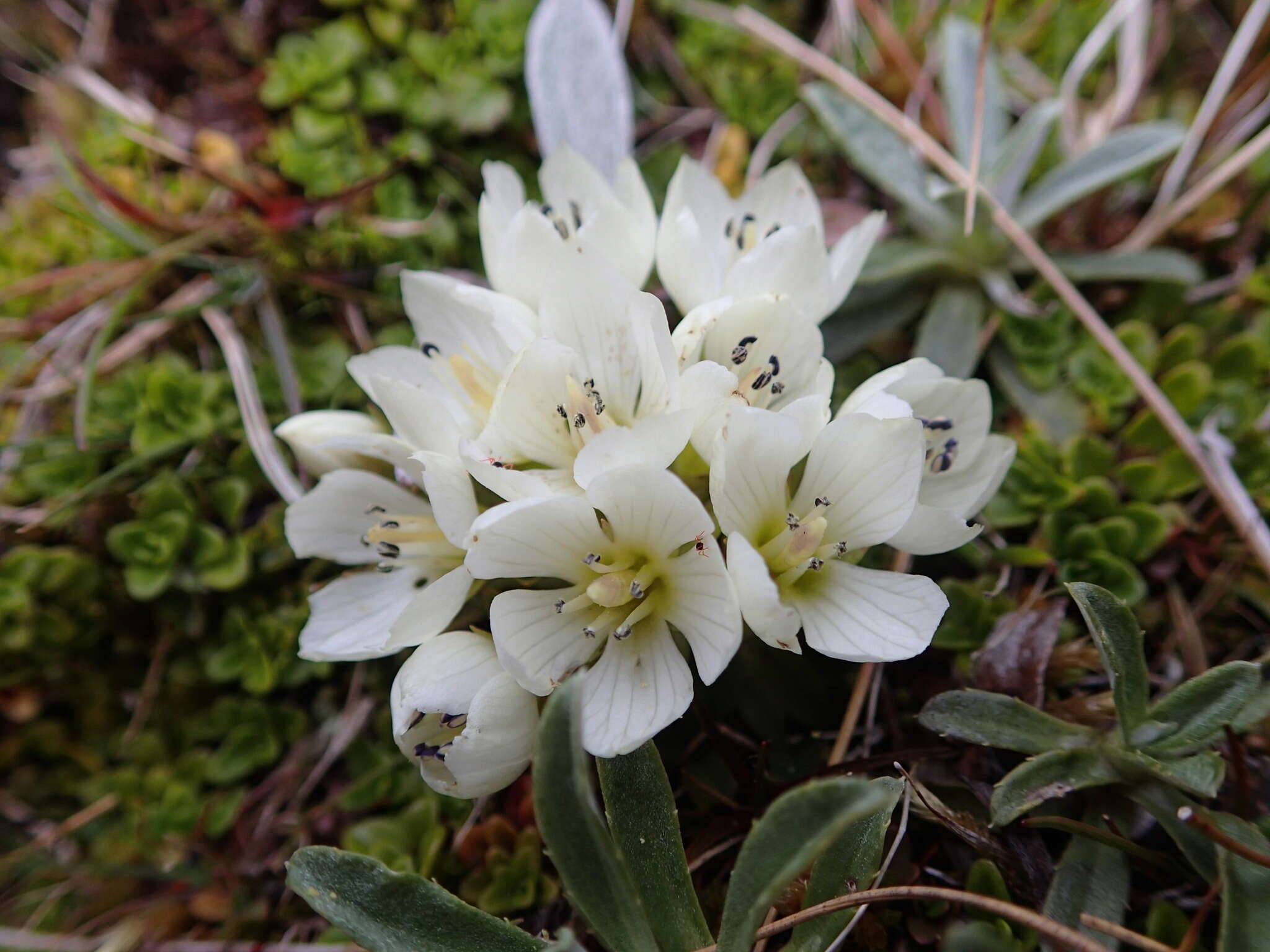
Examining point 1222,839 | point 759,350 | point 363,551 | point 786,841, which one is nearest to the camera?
point 786,841

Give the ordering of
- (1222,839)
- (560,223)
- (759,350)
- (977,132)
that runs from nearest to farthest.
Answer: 1. (1222,839)
2. (759,350)
3. (560,223)
4. (977,132)

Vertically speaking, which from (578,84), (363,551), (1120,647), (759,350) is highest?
(578,84)

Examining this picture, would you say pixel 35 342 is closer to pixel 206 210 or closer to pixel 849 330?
pixel 206 210

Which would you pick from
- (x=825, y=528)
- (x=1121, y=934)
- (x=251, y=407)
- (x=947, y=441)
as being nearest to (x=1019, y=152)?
(x=947, y=441)

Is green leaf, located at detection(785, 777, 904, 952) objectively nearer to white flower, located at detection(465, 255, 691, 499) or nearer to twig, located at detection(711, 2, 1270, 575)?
white flower, located at detection(465, 255, 691, 499)

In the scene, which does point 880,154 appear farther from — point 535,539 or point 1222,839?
point 1222,839

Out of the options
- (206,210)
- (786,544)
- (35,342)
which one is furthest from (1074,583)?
(35,342)

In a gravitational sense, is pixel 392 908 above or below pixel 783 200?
→ below

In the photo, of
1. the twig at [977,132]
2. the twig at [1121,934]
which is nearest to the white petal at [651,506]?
the twig at [1121,934]
